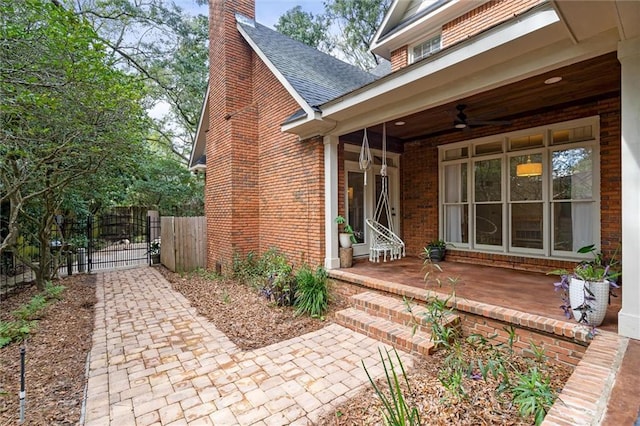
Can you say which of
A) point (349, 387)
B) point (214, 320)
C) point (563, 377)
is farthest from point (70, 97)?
point (563, 377)

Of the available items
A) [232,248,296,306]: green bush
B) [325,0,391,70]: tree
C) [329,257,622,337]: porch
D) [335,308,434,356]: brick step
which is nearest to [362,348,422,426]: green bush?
[335,308,434,356]: brick step

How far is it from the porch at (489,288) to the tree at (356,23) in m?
14.5

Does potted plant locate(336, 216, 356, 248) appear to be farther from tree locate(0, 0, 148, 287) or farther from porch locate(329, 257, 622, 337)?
tree locate(0, 0, 148, 287)

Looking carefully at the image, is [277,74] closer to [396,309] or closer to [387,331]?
[396,309]

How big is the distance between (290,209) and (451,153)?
3.71 meters

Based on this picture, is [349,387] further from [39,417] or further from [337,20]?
[337,20]

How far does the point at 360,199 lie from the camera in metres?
6.52

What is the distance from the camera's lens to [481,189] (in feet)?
19.9

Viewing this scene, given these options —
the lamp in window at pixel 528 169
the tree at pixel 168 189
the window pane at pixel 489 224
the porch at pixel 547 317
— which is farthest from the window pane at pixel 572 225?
the tree at pixel 168 189

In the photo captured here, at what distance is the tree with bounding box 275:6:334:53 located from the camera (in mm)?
16281

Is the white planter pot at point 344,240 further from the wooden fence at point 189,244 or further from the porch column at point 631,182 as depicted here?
the wooden fence at point 189,244

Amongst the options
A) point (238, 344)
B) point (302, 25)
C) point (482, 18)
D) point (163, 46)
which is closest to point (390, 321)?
point (238, 344)

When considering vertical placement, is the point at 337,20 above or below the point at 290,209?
above

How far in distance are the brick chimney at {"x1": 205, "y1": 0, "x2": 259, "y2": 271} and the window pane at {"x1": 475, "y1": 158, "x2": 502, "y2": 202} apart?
5.01 meters
